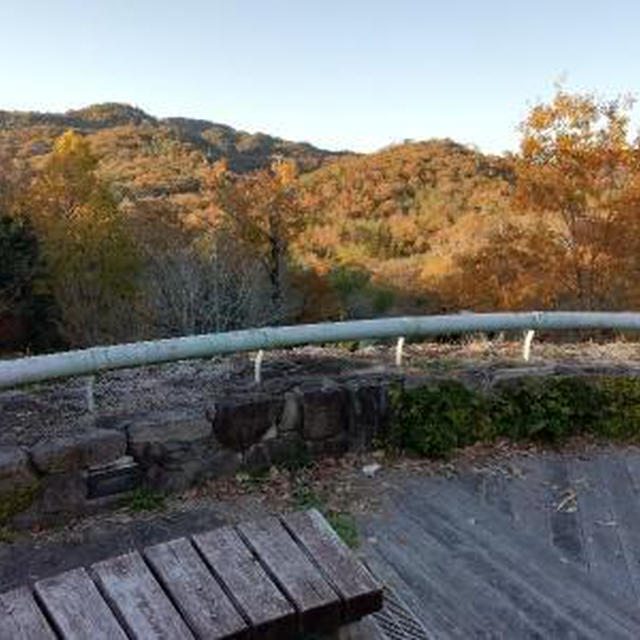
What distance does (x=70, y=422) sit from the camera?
177 inches

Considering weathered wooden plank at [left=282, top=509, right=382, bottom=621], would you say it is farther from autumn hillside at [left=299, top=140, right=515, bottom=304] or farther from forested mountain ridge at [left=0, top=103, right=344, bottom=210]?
forested mountain ridge at [left=0, top=103, right=344, bottom=210]

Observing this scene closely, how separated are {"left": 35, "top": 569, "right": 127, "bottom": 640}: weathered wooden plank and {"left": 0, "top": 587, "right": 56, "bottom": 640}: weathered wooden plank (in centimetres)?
3

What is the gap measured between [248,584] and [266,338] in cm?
282

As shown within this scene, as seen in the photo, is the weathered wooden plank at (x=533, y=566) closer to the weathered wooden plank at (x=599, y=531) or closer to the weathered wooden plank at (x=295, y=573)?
the weathered wooden plank at (x=599, y=531)

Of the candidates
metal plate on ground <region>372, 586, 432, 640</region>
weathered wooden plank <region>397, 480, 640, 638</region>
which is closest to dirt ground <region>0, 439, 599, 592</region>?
weathered wooden plank <region>397, 480, 640, 638</region>

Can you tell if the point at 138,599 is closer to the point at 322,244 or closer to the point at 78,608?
the point at 78,608

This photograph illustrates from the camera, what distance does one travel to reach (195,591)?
2129 millimetres

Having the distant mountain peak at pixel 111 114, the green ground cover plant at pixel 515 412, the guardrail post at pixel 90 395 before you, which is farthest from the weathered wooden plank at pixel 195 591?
the distant mountain peak at pixel 111 114

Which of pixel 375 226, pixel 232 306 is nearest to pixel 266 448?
pixel 232 306

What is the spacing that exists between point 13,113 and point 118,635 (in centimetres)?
8918

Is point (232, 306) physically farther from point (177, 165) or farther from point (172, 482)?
point (177, 165)

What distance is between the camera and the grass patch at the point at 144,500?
14.6ft

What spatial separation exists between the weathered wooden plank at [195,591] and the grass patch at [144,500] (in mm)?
2292

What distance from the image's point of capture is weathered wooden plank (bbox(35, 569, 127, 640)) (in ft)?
6.43
